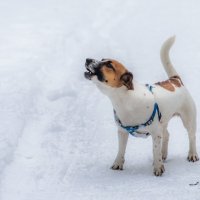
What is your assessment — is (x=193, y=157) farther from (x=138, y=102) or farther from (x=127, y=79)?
(x=127, y=79)

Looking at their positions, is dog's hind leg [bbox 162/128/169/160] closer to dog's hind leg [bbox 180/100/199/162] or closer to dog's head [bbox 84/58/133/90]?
dog's hind leg [bbox 180/100/199/162]

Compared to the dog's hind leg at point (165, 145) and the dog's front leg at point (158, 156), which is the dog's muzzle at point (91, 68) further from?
the dog's hind leg at point (165, 145)

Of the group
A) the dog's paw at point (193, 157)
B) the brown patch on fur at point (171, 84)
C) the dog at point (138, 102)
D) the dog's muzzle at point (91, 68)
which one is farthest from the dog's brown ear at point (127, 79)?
the dog's paw at point (193, 157)

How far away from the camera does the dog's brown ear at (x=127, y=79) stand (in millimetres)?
4895

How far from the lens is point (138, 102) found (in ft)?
16.5

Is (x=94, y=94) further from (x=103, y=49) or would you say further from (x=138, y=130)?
(x=138, y=130)

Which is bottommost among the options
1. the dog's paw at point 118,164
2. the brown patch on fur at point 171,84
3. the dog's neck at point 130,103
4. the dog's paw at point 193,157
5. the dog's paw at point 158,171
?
the dog's paw at point 118,164

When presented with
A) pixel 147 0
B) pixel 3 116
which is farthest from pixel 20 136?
pixel 147 0

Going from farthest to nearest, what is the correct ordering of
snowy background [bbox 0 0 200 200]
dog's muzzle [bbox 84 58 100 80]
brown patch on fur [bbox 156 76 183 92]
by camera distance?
1. brown patch on fur [bbox 156 76 183 92]
2. snowy background [bbox 0 0 200 200]
3. dog's muzzle [bbox 84 58 100 80]

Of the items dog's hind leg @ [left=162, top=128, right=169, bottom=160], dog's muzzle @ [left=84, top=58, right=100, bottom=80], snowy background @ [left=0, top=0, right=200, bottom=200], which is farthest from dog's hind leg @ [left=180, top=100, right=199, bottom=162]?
dog's muzzle @ [left=84, top=58, right=100, bottom=80]

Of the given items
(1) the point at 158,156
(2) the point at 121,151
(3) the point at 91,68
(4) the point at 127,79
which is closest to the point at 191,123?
(1) the point at 158,156

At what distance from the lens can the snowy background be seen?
5.12 meters

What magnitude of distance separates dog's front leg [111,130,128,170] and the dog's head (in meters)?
0.65

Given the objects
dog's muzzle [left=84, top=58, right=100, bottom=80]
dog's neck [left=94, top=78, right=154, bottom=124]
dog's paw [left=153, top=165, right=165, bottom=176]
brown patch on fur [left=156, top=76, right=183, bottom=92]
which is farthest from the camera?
brown patch on fur [left=156, top=76, right=183, bottom=92]
